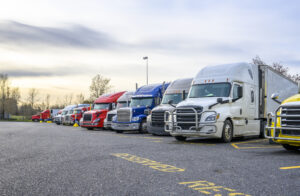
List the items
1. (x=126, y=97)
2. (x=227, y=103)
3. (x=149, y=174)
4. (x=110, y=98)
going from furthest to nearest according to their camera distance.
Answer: (x=110, y=98)
(x=126, y=97)
(x=227, y=103)
(x=149, y=174)

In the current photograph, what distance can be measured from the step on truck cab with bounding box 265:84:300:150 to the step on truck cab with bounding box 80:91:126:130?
16.9 metres

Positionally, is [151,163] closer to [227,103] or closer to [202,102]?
[202,102]

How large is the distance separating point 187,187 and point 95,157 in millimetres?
3929

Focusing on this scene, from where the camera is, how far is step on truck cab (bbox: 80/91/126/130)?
82.3 ft

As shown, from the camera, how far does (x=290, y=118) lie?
9266 mm

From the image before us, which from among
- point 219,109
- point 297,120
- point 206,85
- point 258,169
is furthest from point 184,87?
point 258,169

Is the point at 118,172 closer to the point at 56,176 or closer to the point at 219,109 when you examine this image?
the point at 56,176

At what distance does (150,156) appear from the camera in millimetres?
8711

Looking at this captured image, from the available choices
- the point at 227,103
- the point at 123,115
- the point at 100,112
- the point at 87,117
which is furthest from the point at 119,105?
the point at 227,103

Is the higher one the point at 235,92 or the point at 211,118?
the point at 235,92

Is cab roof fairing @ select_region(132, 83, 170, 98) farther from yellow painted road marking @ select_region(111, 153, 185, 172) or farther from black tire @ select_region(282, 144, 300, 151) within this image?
yellow painted road marking @ select_region(111, 153, 185, 172)

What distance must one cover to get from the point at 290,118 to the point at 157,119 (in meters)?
8.64

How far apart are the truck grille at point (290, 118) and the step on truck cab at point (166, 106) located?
7.32 meters

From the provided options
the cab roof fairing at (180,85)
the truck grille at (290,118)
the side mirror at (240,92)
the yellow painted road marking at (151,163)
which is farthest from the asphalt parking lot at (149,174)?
the cab roof fairing at (180,85)
